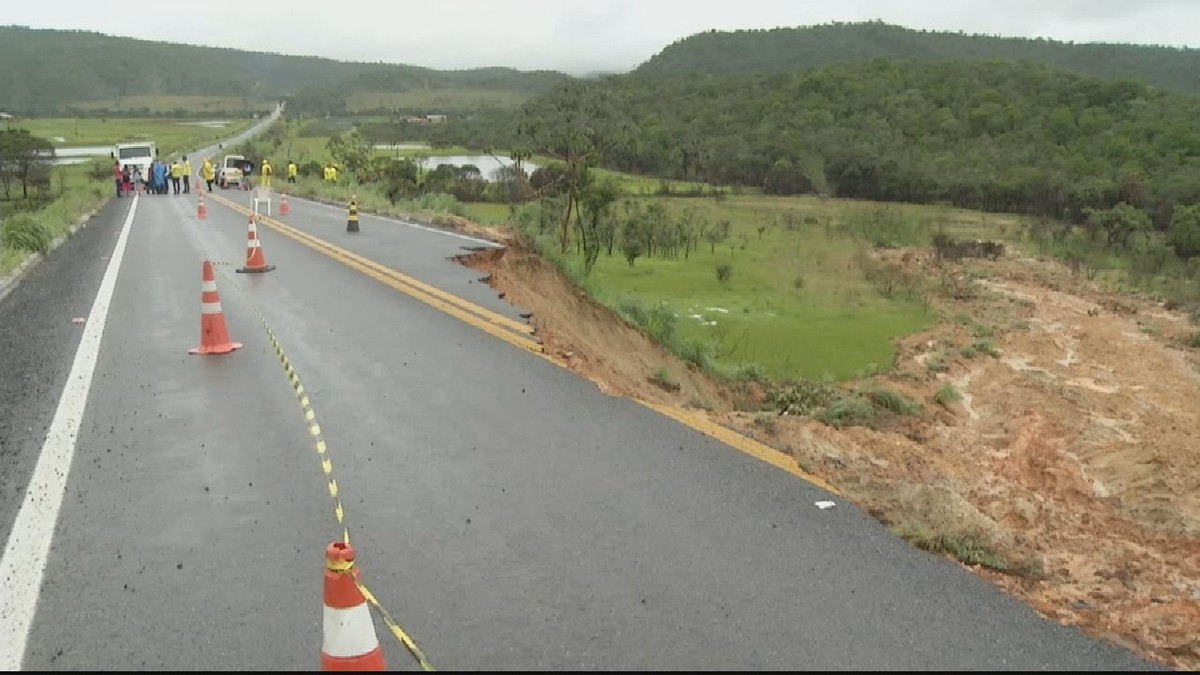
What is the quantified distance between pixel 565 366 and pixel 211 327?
370 centimetres

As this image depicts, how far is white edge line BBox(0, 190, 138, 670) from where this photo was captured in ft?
14.7

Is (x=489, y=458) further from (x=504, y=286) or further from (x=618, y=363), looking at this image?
(x=504, y=286)

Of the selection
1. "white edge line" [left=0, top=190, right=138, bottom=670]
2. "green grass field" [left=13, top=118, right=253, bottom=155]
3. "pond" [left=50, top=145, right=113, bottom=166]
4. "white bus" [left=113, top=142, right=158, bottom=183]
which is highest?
"green grass field" [left=13, top=118, right=253, bottom=155]

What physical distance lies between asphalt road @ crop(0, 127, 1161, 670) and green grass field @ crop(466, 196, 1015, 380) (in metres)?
7.97

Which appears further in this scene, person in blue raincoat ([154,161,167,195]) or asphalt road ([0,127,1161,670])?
person in blue raincoat ([154,161,167,195])

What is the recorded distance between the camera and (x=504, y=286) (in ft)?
46.3

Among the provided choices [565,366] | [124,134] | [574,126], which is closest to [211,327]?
[565,366]

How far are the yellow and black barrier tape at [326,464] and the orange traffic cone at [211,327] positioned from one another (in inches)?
19.4

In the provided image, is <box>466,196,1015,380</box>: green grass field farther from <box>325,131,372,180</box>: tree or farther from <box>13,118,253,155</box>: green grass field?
<box>13,118,253,155</box>: green grass field

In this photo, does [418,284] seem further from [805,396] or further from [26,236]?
[26,236]

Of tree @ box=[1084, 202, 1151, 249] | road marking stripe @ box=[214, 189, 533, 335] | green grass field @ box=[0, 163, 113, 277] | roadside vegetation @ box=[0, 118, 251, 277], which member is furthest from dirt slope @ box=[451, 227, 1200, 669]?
tree @ box=[1084, 202, 1151, 249]

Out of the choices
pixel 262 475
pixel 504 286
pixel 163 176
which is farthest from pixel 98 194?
pixel 262 475

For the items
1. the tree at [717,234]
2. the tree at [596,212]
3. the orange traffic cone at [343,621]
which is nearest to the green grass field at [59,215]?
the orange traffic cone at [343,621]

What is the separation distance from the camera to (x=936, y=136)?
346 feet
